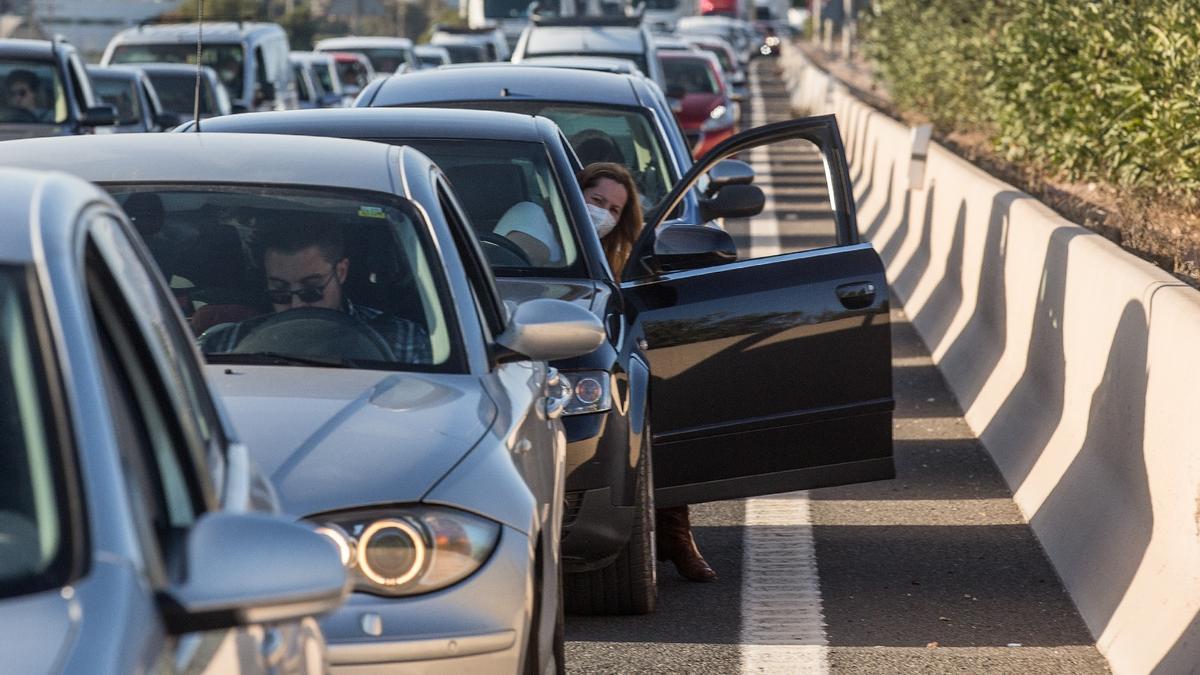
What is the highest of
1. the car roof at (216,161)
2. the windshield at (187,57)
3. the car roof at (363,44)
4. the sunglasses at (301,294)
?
the car roof at (216,161)

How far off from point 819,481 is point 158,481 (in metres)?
4.98

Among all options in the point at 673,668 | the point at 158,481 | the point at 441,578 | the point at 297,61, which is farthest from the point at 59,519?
the point at 297,61

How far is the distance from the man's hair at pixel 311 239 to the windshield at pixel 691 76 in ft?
78.3

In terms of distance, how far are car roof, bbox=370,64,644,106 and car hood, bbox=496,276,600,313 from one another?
290cm

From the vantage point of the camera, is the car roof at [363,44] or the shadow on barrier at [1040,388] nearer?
the shadow on barrier at [1040,388]

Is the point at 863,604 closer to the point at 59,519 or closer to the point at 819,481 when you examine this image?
the point at 819,481

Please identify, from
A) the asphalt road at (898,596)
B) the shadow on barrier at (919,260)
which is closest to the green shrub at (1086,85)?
the shadow on barrier at (919,260)

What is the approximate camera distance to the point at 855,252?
778 centimetres

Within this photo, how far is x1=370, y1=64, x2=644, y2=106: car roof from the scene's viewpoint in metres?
10.2

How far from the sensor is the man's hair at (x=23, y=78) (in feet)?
57.5

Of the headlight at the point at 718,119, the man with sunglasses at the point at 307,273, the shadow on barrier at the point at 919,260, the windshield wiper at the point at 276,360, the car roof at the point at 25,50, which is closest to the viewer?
the windshield wiper at the point at 276,360

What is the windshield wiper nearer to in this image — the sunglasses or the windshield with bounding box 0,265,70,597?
the sunglasses

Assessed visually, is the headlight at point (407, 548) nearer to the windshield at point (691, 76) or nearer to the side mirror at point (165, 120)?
the side mirror at point (165, 120)

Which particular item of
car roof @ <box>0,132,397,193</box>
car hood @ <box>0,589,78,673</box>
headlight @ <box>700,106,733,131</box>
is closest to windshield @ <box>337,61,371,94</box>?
headlight @ <box>700,106,733,131</box>
